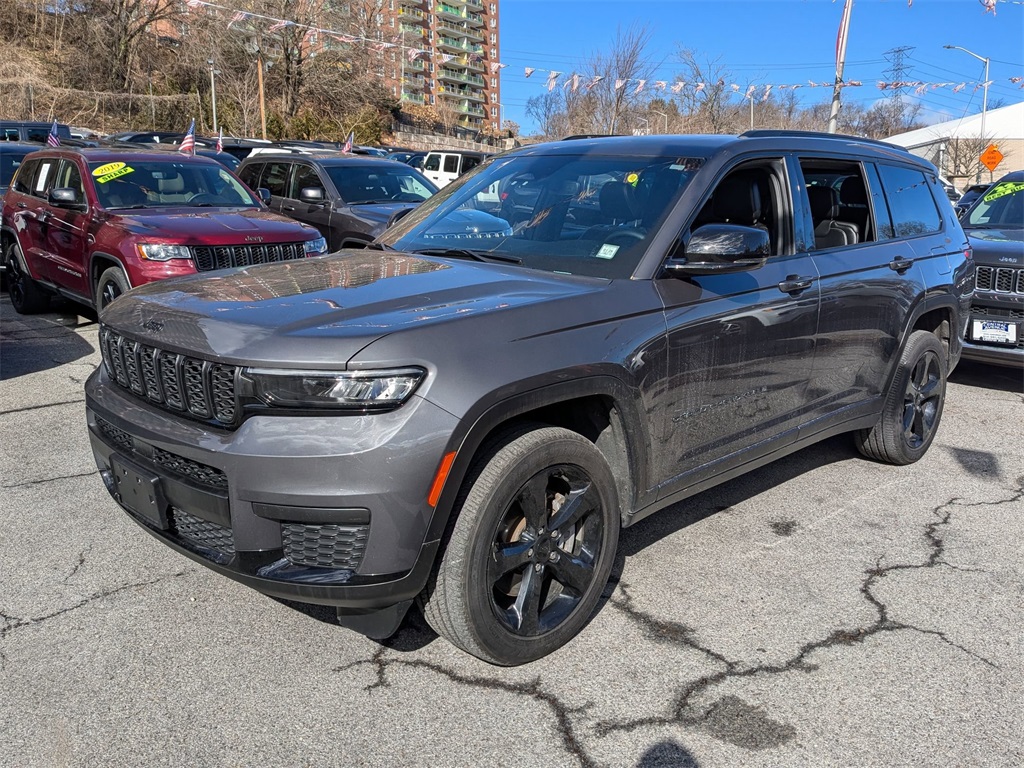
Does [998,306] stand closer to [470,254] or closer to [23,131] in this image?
[470,254]

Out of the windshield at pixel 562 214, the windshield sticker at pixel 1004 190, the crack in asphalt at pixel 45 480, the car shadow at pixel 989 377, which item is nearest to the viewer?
the windshield at pixel 562 214

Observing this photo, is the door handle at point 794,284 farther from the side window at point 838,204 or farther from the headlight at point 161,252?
the headlight at point 161,252

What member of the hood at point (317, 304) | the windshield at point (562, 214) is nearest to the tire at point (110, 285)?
the windshield at point (562, 214)

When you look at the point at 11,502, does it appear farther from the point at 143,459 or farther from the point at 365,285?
the point at 365,285

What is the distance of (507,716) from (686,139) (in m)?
2.69

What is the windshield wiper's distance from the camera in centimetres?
374

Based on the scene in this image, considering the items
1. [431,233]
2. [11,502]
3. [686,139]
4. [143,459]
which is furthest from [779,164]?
[11,502]

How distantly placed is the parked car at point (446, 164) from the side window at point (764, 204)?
19.7m

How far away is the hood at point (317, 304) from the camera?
2.69 m

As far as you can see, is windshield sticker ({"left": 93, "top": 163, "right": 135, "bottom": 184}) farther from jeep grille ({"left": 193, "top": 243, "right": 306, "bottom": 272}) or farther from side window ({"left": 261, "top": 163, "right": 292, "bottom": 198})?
side window ({"left": 261, "top": 163, "right": 292, "bottom": 198})

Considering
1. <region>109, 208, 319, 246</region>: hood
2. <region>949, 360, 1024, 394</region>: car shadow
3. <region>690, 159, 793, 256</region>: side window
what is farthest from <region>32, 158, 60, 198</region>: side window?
<region>949, 360, 1024, 394</region>: car shadow

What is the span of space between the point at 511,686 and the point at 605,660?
38 cm

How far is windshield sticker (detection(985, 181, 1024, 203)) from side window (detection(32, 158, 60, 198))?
376 inches

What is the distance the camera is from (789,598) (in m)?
3.67
